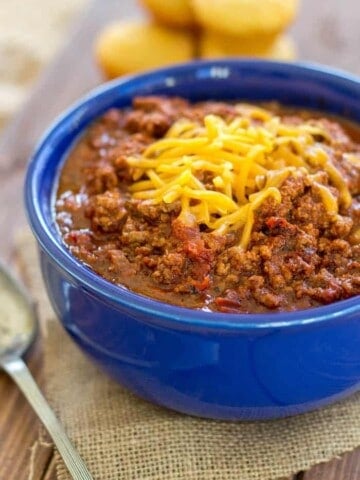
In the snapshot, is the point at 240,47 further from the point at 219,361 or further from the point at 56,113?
the point at 219,361

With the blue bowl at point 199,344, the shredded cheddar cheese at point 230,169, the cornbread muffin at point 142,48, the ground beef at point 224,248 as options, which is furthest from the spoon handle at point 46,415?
the cornbread muffin at point 142,48

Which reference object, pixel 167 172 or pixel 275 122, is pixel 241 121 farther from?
pixel 167 172

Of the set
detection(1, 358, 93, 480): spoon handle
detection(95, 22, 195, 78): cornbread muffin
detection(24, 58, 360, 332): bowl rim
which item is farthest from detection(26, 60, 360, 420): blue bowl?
detection(95, 22, 195, 78): cornbread muffin

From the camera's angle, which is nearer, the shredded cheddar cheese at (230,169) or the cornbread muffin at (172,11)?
the shredded cheddar cheese at (230,169)

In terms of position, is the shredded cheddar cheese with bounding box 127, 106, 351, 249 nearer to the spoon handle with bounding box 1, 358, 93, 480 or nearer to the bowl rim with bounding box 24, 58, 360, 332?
the bowl rim with bounding box 24, 58, 360, 332

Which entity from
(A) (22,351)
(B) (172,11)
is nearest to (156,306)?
(A) (22,351)

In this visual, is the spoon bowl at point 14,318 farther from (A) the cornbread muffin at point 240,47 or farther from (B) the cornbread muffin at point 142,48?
(A) the cornbread muffin at point 240,47
